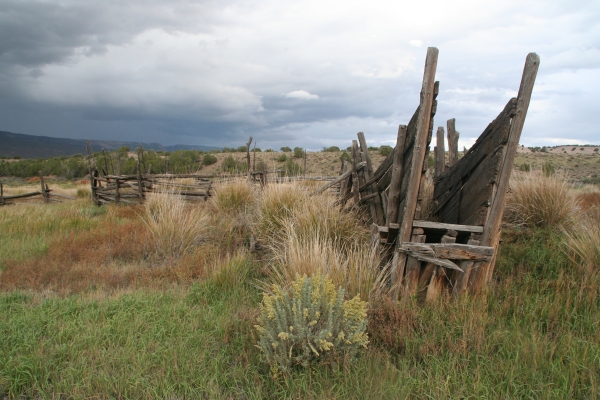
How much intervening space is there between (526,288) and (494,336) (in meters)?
1.25

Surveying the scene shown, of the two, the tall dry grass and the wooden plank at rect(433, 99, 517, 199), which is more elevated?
the wooden plank at rect(433, 99, 517, 199)

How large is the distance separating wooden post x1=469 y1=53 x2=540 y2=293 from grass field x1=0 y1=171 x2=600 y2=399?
0.28 m

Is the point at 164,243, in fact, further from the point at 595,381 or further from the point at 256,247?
the point at 595,381

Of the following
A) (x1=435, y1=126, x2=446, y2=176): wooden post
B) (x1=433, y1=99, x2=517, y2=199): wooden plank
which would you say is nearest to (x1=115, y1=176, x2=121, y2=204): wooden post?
(x1=435, y1=126, x2=446, y2=176): wooden post

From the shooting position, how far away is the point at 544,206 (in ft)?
21.3

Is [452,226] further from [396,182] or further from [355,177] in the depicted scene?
[355,177]

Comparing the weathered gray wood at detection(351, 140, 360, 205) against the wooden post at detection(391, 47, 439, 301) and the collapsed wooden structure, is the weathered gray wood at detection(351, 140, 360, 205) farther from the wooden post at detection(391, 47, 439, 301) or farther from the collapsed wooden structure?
the wooden post at detection(391, 47, 439, 301)

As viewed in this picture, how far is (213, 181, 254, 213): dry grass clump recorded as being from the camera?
9734 mm

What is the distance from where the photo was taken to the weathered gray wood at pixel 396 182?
15.1 ft

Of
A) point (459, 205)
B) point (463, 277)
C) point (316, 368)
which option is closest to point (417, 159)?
point (459, 205)

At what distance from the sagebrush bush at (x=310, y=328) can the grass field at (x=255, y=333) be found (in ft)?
0.38

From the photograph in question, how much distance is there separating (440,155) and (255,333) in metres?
5.34

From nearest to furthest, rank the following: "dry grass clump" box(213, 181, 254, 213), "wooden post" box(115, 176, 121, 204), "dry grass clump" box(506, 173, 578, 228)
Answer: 1. "dry grass clump" box(506, 173, 578, 228)
2. "dry grass clump" box(213, 181, 254, 213)
3. "wooden post" box(115, 176, 121, 204)

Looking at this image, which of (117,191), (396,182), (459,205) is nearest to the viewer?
(396,182)
